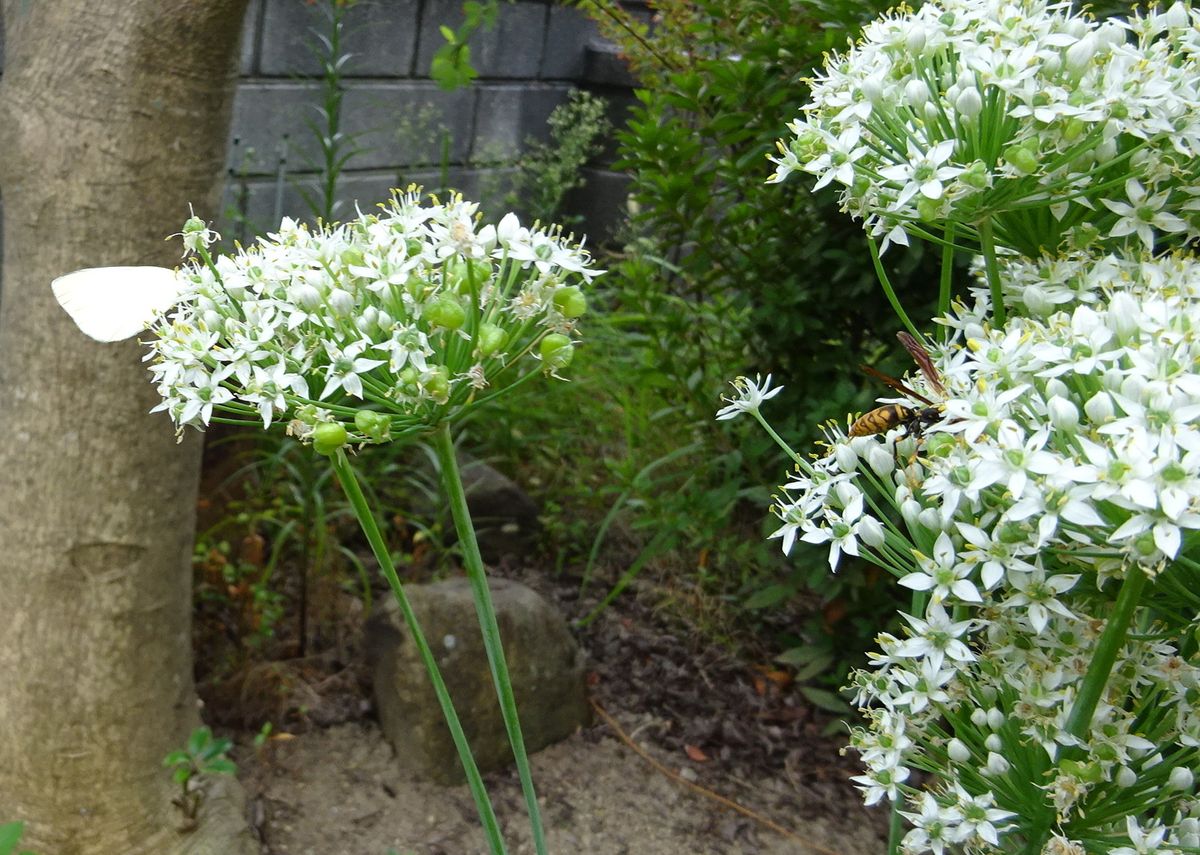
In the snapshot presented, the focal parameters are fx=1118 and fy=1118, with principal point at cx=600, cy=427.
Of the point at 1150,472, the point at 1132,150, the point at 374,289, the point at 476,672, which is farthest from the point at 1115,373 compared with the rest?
the point at 476,672

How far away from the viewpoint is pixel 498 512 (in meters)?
3.55

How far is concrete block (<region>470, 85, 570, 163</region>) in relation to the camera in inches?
182

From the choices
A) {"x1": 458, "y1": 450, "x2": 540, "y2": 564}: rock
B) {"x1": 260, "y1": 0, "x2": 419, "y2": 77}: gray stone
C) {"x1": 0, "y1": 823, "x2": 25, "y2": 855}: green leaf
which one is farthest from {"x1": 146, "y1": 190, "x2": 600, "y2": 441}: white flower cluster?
{"x1": 260, "y1": 0, "x2": 419, "y2": 77}: gray stone

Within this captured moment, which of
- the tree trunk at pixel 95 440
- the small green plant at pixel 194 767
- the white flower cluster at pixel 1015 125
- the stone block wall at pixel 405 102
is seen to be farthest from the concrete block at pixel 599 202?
the white flower cluster at pixel 1015 125

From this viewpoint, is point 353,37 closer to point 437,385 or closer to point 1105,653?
point 437,385

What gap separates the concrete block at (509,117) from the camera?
4.62 meters

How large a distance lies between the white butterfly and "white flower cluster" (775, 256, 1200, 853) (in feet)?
1.97

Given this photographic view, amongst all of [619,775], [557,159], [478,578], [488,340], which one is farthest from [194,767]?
[557,159]

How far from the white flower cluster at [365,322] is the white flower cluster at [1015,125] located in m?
0.29

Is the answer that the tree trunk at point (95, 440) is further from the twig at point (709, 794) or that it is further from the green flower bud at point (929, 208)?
the green flower bud at point (929, 208)

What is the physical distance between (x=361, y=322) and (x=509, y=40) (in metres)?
4.10

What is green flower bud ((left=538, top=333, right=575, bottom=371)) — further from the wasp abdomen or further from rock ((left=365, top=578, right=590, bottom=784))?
rock ((left=365, top=578, right=590, bottom=784))

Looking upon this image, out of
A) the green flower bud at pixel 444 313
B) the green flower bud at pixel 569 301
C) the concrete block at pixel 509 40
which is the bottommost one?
the green flower bud at pixel 444 313

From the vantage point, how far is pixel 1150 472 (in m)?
Answer: 0.65
